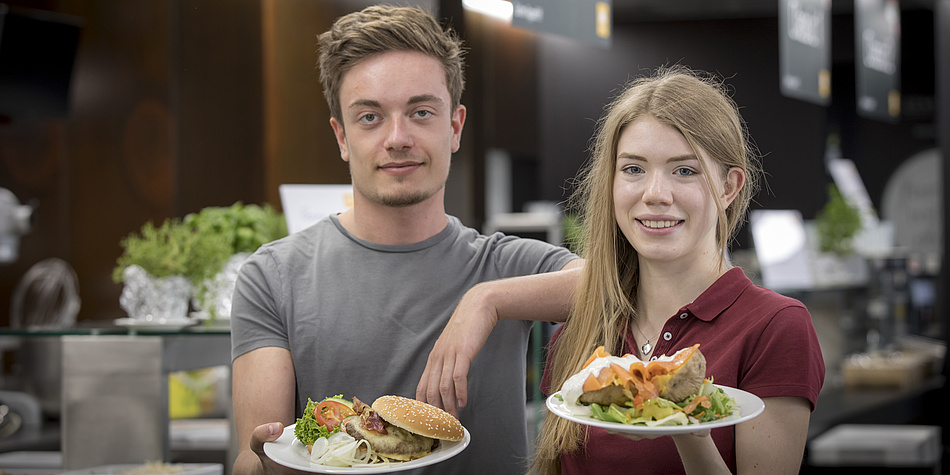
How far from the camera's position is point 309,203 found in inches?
101

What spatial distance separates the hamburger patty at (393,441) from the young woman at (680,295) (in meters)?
0.30

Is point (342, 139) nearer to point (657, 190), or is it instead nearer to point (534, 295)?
point (534, 295)

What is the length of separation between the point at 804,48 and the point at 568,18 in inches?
108

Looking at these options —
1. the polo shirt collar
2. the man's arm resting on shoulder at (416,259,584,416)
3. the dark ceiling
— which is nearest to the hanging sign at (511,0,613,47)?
the man's arm resting on shoulder at (416,259,584,416)

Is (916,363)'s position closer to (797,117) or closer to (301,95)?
(797,117)

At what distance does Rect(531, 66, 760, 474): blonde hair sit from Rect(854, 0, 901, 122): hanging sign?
4.88m

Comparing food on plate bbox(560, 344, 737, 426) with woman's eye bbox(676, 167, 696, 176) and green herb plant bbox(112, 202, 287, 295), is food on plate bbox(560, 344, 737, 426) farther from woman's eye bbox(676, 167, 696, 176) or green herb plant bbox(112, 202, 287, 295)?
green herb plant bbox(112, 202, 287, 295)

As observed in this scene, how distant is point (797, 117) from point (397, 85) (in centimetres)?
767

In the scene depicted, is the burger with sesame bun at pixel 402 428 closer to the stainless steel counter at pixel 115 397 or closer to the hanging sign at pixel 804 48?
the stainless steel counter at pixel 115 397

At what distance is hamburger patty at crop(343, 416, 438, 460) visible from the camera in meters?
1.49

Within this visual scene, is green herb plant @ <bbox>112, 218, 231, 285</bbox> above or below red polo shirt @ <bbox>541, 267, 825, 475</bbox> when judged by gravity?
above

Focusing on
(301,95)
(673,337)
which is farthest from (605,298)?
(301,95)

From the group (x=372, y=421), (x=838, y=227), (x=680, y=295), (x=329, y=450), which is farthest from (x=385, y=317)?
(x=838, y=227)

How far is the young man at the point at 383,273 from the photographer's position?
187 centimetres
